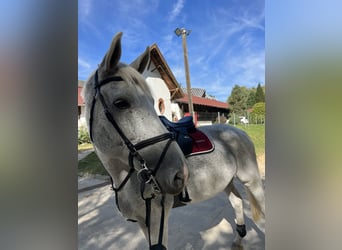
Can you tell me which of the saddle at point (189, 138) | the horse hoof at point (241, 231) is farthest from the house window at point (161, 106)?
the horse hoof at point (241, 231)

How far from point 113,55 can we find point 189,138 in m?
0.75

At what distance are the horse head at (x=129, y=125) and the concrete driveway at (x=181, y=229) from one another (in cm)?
136

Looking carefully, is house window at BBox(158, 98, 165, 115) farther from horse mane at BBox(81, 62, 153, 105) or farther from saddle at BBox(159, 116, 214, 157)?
horse mane at BBox(81, 62, 153, 105)

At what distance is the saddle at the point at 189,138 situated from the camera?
4.25ft

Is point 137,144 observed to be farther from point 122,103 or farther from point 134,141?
point 122,103

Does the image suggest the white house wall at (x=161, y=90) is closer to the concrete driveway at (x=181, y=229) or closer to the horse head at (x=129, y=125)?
the horse head at (x=129, y=125)

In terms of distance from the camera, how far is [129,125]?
80 cm

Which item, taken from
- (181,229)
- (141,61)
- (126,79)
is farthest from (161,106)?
(181,229)

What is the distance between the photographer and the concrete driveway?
1849 millimetres
